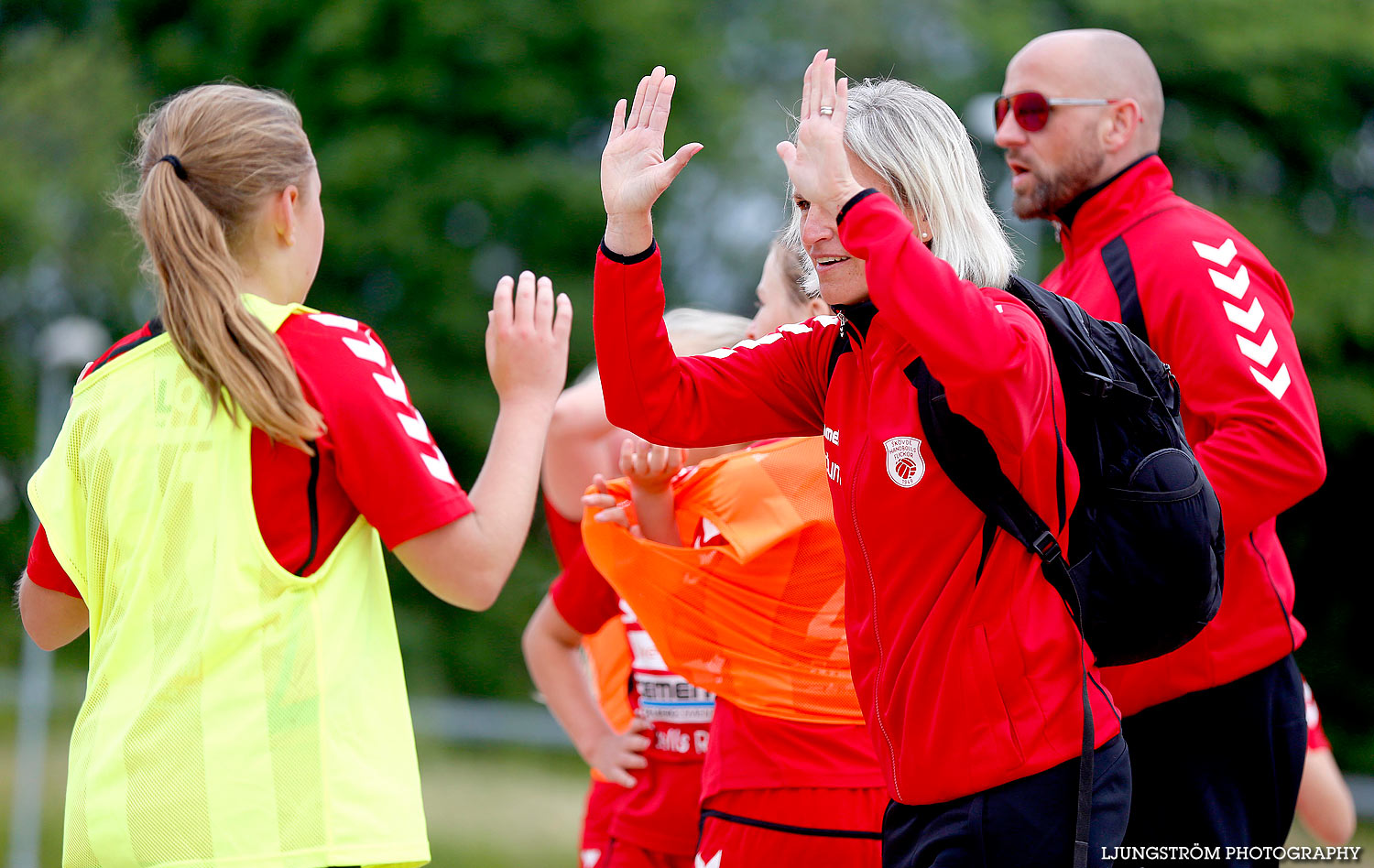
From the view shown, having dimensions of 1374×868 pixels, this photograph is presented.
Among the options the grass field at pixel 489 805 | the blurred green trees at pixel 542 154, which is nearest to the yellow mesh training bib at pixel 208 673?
the grass field at pixel 489 805

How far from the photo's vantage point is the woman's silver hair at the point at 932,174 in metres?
2.31

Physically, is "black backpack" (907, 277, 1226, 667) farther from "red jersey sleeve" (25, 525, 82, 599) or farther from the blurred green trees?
the blurred green trees

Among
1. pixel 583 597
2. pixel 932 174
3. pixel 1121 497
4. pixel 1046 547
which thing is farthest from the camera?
pixel 583 597

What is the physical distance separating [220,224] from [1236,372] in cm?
217

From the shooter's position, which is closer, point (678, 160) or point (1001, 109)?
point (678, 160)

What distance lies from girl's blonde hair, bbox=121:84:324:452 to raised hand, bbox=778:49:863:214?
2.98 ft

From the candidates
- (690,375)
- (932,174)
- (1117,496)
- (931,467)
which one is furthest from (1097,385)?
(690,375)

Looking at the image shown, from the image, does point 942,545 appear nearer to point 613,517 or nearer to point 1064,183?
point 613,517

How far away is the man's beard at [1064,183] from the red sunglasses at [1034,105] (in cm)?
14

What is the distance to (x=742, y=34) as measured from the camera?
18375mm

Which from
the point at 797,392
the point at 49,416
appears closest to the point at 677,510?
→ the point at 797,392

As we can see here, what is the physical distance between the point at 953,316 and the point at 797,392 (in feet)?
2.37

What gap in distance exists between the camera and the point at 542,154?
16438 mm

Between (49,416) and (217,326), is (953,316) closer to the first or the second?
(217,326)
